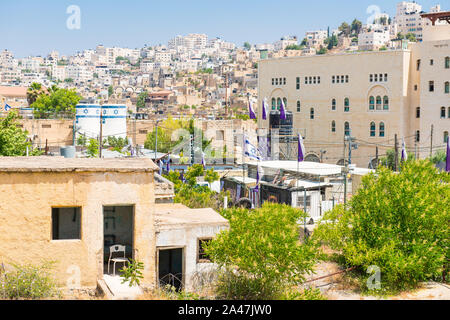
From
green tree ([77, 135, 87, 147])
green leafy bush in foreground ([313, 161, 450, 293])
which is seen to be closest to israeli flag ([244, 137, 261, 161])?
green tree ([77, 135, 87, 147])

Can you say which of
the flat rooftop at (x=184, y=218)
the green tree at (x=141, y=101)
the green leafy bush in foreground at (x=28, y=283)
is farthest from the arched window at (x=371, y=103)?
the green tree at (x=141, y=101)

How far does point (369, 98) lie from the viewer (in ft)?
177

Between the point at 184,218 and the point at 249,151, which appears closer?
the point at 184,218

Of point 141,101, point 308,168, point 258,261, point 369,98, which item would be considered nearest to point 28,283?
point 258,261

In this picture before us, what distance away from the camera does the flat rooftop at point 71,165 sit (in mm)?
12867

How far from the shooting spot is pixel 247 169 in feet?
115

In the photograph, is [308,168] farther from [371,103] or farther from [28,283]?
[371,103]

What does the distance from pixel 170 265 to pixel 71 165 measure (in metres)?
3.43

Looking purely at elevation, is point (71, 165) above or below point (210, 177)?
above

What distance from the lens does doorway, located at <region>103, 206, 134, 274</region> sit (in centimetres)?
1436

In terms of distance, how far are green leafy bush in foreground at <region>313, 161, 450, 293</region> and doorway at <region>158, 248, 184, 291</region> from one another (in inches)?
165

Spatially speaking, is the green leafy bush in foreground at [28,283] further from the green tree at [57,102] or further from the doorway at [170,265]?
the green tree at [57,102]

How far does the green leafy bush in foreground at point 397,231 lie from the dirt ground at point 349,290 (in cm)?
29
